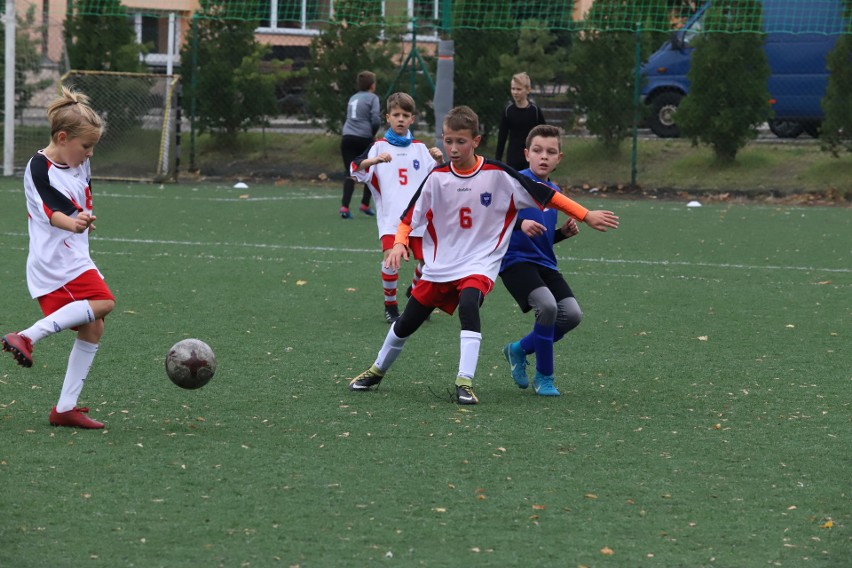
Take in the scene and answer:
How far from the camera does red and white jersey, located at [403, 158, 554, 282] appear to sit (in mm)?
6719

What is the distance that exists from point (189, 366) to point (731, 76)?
16356 mm

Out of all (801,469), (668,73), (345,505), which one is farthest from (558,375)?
(668,73)

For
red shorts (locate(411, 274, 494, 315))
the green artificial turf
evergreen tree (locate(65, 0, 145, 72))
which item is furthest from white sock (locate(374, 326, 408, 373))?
evergreen tree (locate(65, 0, 145, 72))

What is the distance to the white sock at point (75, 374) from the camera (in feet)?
19.3

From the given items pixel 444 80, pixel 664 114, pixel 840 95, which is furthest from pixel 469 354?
pixel 664 114

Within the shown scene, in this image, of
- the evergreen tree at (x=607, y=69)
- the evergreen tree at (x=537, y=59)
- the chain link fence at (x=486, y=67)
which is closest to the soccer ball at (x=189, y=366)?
the chain link fence at (x=486, y=67)

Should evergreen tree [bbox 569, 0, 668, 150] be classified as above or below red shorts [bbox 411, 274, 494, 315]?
above

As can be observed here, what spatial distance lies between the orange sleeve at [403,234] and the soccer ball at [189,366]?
1.12 metres

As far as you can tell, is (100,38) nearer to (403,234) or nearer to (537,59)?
(537,59)

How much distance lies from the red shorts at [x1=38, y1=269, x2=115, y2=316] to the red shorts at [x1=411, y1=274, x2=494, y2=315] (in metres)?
1.68

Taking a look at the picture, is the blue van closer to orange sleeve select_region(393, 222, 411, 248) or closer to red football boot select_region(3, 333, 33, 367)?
orange sleeve select_region(393, 222, 411, 248)

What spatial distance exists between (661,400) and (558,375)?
83 cm

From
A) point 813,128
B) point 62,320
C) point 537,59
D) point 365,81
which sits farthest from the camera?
point 537,59

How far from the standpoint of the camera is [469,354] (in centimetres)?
664
